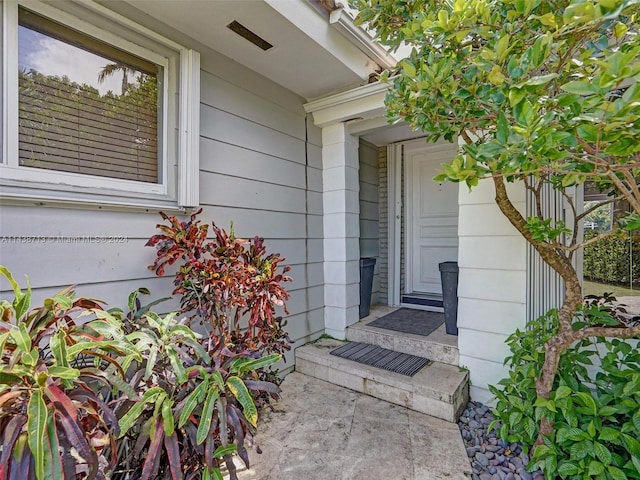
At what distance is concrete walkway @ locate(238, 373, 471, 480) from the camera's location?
5.59 feet

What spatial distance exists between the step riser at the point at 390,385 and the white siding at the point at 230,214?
13.6 inches

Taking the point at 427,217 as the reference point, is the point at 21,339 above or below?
below

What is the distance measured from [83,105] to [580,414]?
310 centimetres

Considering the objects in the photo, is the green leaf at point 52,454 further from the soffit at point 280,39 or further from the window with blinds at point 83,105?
the soffit at point 280,39

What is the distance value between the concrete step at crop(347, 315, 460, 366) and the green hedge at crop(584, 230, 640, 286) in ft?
3.73

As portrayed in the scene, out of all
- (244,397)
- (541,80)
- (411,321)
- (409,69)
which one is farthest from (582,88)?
(411,321)

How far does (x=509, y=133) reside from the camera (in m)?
1.05

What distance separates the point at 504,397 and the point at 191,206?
2.28m

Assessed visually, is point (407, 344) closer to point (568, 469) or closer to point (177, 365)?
point (568, 469)

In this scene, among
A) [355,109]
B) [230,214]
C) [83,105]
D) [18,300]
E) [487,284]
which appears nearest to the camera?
[18,300]

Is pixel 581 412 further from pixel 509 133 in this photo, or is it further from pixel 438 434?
pixel 509 133

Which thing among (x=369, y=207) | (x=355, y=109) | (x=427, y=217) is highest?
(x=355, y=109)

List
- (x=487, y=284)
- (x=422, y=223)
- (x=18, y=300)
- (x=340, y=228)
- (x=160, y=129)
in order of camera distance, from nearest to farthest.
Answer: (x=18, y=300)
(x=160, y=129)
(x=487, y=284)
(x=340, y=228)
(x=422, y=223)

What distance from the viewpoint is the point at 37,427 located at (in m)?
0.87
